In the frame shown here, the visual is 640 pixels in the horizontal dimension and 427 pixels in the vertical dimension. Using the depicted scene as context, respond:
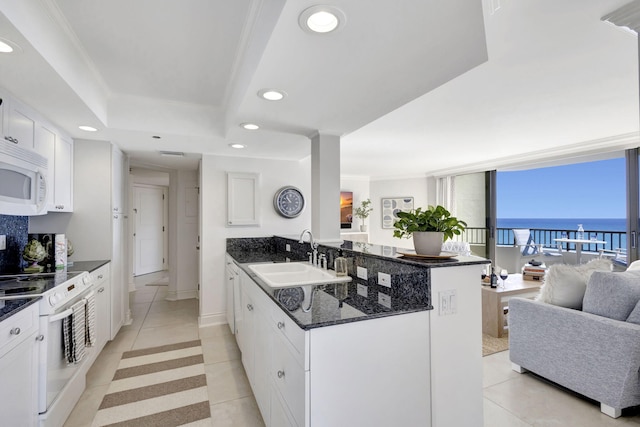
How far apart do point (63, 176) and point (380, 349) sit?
3212mm

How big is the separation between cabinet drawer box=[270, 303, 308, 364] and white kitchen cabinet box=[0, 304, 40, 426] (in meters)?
1.22

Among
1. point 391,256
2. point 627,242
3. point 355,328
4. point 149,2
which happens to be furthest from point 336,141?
point 627,242

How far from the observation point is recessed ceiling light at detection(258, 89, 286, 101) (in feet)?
6.17

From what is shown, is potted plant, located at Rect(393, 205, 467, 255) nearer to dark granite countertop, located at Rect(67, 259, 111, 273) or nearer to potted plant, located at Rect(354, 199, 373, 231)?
dark granite countertop, located at Rect(67, 259, 111, 273)

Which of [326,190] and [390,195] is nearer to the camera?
[326,190]

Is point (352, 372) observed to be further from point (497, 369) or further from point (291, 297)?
point (497, 369)

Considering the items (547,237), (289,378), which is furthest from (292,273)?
(547,237)

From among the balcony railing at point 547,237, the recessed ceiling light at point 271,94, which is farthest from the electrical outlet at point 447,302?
the balcony railing at point 547,237

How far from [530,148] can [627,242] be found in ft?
5.94

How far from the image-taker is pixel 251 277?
2186 millimetres

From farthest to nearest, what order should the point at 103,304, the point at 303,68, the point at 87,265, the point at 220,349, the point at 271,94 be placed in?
the point at 220,349 → the point at 103,304 → the point at 87,265 → the point at 271,94 → the point at 303,68

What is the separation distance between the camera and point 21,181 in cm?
205

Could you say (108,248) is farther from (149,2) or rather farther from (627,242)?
(627,242)

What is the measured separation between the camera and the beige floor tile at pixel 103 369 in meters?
2.45
